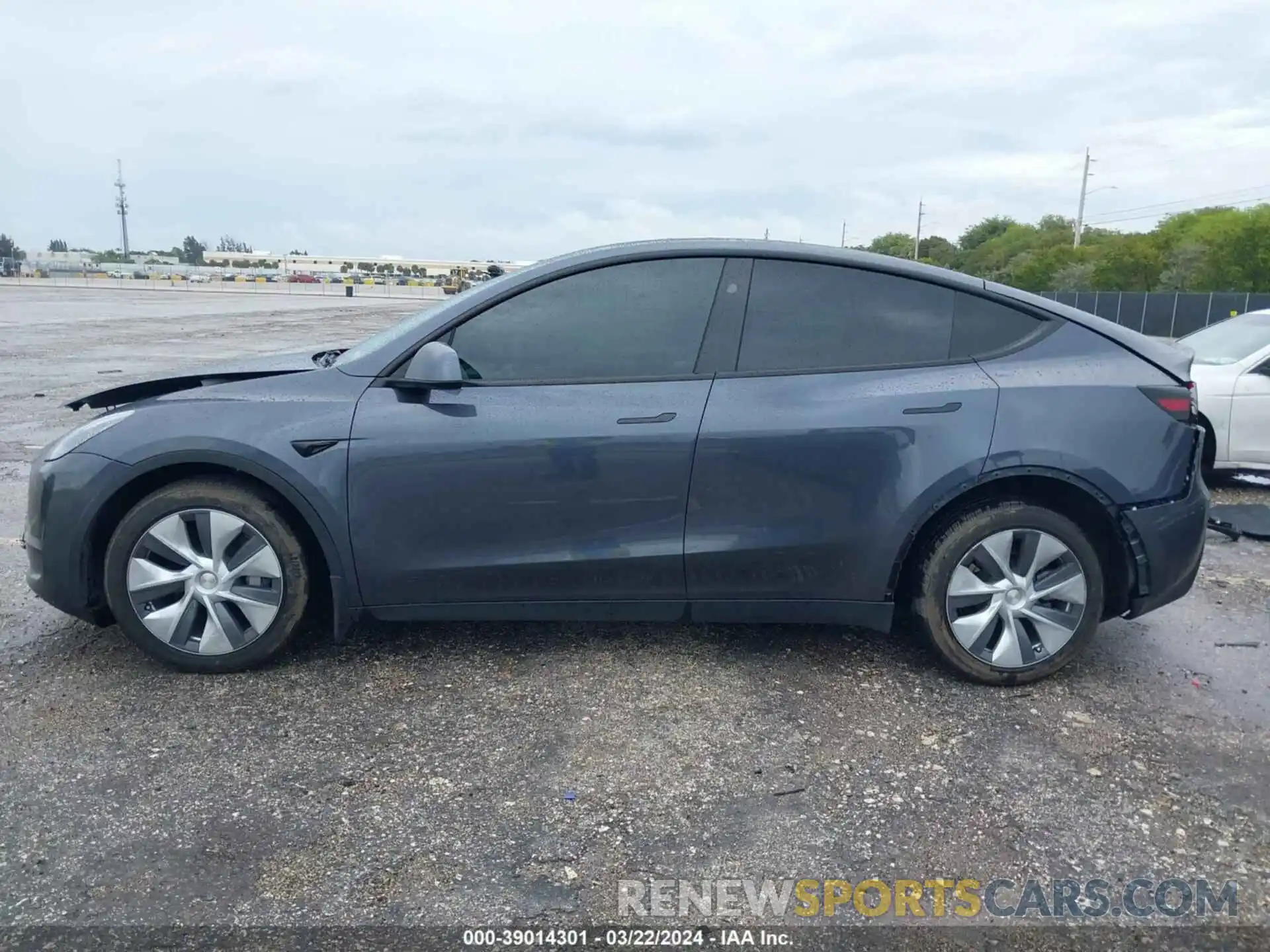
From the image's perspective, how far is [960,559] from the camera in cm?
371

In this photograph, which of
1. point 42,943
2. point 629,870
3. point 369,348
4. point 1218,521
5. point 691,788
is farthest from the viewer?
point 1218,521

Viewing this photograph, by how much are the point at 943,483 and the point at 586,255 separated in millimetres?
1614

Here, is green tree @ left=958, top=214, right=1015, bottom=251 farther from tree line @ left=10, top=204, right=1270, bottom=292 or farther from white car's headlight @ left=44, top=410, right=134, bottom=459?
white car's headlight @ left=44, top=410, right=134, bottom=459

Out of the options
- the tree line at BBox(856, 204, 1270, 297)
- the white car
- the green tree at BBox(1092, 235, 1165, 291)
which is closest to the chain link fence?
the tree line at BBox(856, 204, 1270, 297)

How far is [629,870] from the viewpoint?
265 centimetres

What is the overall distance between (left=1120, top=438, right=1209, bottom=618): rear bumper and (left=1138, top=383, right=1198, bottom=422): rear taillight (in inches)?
4.9

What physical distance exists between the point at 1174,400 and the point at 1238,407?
3995 millimetres

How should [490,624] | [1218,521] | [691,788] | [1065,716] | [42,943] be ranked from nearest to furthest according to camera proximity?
1. [42,943]
2. [691,788]
3. [1065,716]
4. [490,624]
5. [1218,521]

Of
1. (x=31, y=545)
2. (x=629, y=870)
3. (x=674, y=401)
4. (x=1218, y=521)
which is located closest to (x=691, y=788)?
(x=629, y=870)

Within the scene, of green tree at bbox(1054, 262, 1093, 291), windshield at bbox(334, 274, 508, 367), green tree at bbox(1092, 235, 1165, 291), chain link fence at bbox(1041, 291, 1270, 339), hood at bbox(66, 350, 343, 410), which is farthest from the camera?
green tree at bbox(1054, 262, 1093, 291)

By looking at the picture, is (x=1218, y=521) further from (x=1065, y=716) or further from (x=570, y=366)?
(x=570, y=366)

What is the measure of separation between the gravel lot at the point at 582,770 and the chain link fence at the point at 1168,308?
3748cm

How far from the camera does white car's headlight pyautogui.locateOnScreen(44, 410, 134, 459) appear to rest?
147 inches

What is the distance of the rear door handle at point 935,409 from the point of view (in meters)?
3.64
